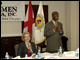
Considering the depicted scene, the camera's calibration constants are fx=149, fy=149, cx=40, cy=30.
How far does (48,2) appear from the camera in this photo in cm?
586

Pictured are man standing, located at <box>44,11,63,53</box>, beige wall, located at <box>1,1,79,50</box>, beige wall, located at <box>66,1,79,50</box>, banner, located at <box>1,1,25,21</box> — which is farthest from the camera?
beige wall, located at <box>66,1,79,50</box>

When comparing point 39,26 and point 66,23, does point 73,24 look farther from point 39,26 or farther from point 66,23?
point 39,26

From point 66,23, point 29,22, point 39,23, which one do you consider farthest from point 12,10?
point 66,23

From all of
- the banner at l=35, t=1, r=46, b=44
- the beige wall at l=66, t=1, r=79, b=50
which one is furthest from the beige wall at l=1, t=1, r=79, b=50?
the banner at l=35, t=1, r=46, b=44

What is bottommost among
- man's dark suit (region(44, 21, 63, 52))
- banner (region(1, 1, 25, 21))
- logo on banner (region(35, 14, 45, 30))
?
man's dark suit (region(44, 21, 63, 52))

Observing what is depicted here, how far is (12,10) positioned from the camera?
17.5ft

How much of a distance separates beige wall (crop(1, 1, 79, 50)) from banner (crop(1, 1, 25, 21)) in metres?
A: 0.20

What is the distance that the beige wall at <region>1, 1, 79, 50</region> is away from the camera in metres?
5.43

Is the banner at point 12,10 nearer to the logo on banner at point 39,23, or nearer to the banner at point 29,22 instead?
the banner at point 29,22

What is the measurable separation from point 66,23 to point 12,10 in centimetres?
227

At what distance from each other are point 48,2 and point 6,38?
6.98 ft

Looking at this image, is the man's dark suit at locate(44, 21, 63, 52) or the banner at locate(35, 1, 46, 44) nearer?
the man's dark suit at locate(44, 21, 63, 52)

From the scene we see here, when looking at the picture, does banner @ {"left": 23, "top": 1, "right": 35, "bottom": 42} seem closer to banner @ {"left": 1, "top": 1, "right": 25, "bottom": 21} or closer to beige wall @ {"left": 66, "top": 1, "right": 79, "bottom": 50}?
banner @ {"left": 1, "top": 1, "right": 25, "bottom": 21}

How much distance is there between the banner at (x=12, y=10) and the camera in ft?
17.2
